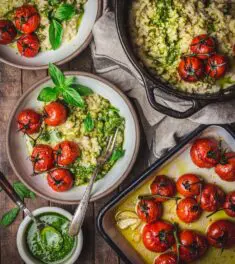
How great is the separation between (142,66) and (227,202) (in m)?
0.82

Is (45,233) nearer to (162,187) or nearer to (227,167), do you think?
(162,187)

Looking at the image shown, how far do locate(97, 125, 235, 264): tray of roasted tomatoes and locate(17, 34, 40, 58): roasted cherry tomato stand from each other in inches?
32.7

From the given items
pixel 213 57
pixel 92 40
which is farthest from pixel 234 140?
pixel 92 40

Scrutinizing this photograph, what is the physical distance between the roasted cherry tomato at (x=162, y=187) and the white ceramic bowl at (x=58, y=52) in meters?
0.76

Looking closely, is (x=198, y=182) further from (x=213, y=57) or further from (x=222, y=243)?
(x=213, y=57)

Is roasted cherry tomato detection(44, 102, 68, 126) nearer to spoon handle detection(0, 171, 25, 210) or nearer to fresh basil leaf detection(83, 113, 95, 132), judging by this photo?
fresh basil leaf detection(83, 113, 95, 132)

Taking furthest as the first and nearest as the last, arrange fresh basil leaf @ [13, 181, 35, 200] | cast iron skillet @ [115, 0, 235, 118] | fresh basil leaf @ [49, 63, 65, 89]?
fresh basil leaf @ [13, 181, 35, 200] → fresh basil leaf @ [49, 63, 65, 89] → cast iron skillet @ [115, 0, 235, 118]

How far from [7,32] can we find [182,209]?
1.23 m

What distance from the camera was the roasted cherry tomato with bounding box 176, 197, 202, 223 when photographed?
2.53m

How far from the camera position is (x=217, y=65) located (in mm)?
2275

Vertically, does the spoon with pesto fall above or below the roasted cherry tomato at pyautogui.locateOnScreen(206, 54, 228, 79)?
below

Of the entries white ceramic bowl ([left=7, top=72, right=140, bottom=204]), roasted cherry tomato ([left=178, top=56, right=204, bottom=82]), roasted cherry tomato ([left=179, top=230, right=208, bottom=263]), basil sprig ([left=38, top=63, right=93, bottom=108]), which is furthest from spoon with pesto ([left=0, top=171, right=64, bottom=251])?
roasted cherry tomato ([left=178, top=56, right=204, bottom=82])

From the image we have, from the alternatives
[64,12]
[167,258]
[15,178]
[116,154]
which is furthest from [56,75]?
[167,258]

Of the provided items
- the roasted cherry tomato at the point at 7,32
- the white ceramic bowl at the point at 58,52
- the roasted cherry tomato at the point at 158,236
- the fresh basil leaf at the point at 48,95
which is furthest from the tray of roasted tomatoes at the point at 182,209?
the roasted cherry tomato at the point at 7,32
